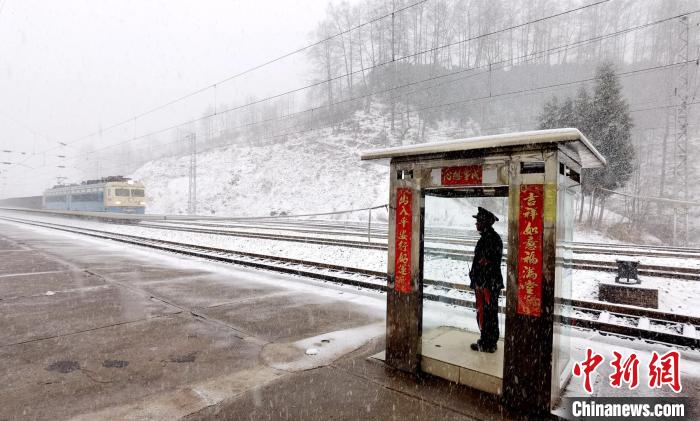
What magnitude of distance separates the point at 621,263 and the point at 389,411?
7088 millimetres

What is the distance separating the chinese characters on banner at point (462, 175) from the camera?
3.77 meters

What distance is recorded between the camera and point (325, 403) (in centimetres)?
357

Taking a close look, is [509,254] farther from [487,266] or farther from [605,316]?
[605,316]

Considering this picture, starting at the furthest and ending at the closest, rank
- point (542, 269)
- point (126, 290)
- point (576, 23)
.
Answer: point (576, 23) → point (126, 290) → point (542, 269)

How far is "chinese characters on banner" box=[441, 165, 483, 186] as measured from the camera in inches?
148

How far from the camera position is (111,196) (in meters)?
30.7

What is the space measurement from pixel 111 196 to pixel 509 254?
33.6m

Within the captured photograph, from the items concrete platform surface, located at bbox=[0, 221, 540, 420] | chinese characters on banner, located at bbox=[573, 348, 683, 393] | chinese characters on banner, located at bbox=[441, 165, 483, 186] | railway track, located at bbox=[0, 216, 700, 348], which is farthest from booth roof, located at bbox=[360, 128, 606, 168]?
concrete platform surface, located at bbox=[0, 221, 540, 420]

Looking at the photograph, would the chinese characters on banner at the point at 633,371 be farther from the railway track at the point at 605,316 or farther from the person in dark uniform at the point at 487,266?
the person in dark uniform at the point at 487,266

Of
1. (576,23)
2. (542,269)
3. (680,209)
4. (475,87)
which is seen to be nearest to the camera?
(542,269)

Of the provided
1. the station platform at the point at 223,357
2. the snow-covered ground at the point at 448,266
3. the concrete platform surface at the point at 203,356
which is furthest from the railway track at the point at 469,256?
the concrete platform surface at the point at 203,356

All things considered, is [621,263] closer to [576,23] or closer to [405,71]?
[405,71]

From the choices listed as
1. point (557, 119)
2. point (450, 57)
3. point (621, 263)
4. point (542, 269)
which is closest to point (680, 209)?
point (557, 119)

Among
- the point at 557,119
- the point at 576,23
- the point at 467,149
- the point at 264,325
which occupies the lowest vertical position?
the point at 264,325
